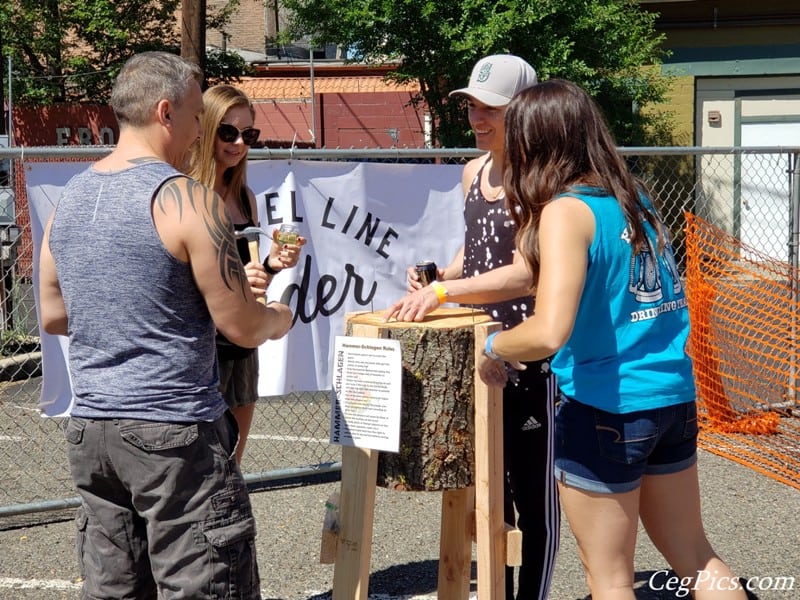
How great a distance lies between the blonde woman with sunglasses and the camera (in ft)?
11.6

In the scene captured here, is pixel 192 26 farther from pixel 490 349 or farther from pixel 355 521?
pixel 490 349

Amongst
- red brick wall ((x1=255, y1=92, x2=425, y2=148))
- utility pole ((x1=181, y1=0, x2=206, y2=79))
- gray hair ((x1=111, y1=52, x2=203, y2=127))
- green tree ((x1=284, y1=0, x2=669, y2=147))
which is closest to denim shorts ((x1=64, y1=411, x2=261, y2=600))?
gray hair ((x1=111, y1=52, x2=203, y2=127))

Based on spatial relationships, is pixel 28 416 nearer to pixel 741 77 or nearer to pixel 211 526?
pixel 211 526

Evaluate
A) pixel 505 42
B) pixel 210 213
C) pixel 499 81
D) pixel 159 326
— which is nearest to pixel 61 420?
pixel 499 81

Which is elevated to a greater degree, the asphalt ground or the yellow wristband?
the yellow wristband

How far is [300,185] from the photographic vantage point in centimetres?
505

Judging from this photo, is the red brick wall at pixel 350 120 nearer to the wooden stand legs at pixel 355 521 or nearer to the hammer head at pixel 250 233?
the hammer head at pixel 250 233

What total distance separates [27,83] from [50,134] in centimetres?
113

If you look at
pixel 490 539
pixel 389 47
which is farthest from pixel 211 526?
pixel 389 47

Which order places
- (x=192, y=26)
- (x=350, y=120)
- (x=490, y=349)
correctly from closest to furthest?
(x=490, y=349)
(x=192, y=26)
(x=350, y=120)

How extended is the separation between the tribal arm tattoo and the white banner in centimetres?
243

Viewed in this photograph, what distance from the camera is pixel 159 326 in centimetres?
246

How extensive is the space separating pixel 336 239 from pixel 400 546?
161cm

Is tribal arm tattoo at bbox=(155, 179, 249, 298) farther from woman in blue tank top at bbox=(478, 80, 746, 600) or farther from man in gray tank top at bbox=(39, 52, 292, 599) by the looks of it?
woman in blue tank top at bbox=(478, 80, 746, 600)
